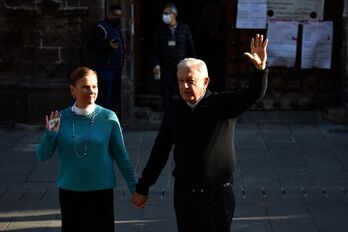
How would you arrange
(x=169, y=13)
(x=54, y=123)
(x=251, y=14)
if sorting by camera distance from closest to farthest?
1. (x=54, y=123)
2. (x=169, y=13)
3. (x=251, y=14)

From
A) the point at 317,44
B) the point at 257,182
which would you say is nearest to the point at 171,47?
the point at 317,44

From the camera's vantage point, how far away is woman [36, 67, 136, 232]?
16.9 ft

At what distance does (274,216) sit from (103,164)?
2628mm

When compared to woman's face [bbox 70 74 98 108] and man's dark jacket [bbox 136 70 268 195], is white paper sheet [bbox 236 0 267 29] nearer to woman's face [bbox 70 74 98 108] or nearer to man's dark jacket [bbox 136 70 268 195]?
woman's face [bbox 70 74 98 108]

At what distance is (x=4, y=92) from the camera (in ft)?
39.4

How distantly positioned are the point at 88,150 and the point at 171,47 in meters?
6.64

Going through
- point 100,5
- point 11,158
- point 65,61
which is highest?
point 100,5

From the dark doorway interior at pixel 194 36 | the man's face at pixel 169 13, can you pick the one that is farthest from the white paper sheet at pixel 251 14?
the man's face at pixel 169 13

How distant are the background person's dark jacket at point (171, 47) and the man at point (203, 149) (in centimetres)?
678

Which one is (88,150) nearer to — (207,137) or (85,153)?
(85,153)

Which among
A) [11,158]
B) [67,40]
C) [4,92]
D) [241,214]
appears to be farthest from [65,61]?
[241,214]

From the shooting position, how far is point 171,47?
1166 centimetres

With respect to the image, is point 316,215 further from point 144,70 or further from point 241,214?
point 144,70

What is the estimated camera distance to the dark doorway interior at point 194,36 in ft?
41.8
